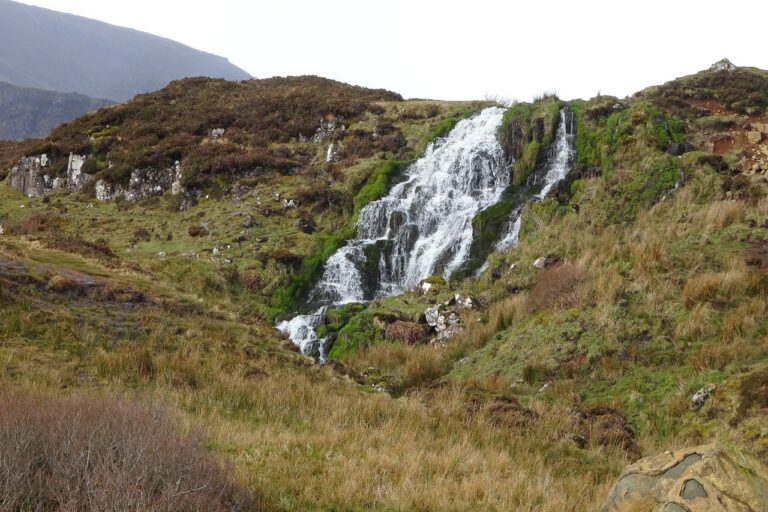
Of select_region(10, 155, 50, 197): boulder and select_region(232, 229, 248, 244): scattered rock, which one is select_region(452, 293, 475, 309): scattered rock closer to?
select_region(232, 229, 248, 244): scattered rock

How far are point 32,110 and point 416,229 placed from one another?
12137 centimetres

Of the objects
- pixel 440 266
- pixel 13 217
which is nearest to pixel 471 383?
pixel 440 266

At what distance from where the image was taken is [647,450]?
6652 mm

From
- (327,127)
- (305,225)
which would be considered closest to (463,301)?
(305,225)

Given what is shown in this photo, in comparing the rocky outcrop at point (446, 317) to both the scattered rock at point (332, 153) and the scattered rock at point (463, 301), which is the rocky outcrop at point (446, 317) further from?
the scattered rock at point (332, 153)

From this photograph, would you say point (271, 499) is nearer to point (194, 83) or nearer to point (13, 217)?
point (13, 217)

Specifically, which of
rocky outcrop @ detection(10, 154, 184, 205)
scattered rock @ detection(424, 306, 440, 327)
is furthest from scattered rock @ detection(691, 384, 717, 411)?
rocky outcrop @ detection(10, 154, 184, 205)

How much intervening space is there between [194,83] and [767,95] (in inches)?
1449

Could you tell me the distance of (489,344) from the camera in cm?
1125

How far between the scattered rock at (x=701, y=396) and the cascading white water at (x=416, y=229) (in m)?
9.68

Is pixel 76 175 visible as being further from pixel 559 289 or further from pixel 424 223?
pixel 559 289

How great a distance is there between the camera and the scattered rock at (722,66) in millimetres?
26969

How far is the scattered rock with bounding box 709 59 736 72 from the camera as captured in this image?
1062 inches

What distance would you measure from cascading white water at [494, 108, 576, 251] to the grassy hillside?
71 cm
